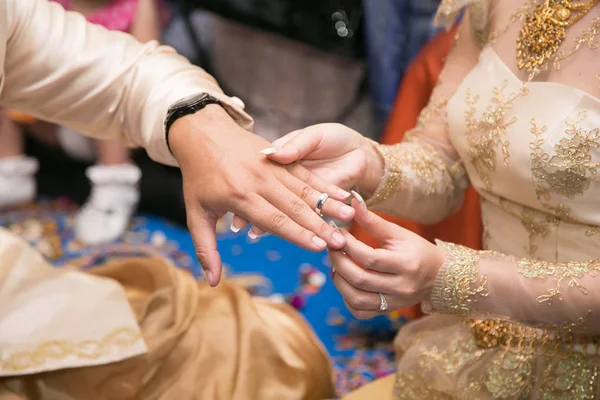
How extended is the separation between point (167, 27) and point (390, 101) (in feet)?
3.26

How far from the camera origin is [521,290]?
101 centimetres

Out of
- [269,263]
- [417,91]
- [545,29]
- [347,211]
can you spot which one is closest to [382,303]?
[347,211]

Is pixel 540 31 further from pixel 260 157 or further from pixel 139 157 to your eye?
pixel 139 157

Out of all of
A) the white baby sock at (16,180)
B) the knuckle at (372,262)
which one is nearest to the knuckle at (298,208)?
the knuckle at (372,262)

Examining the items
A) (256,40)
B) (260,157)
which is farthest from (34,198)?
(260,157)

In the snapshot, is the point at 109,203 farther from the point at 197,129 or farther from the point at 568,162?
the point at 568,162

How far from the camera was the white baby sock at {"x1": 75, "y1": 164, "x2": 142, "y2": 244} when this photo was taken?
2578mm

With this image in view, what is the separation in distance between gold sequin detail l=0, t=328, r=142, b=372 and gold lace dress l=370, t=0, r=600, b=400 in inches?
17.5

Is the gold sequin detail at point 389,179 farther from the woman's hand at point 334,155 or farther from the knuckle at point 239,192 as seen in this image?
the knuckle at point 239,192

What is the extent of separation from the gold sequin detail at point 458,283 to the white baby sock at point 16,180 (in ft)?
6.73

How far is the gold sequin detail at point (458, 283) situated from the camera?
1.00m

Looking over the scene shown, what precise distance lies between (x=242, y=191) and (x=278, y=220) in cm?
7

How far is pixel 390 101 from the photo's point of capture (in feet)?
9.02

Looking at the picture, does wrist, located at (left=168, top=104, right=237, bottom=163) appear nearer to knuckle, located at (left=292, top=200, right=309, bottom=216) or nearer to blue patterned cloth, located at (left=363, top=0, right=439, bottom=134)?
knuckle, located at (left=292, top=200, right=309, bottom=216)
